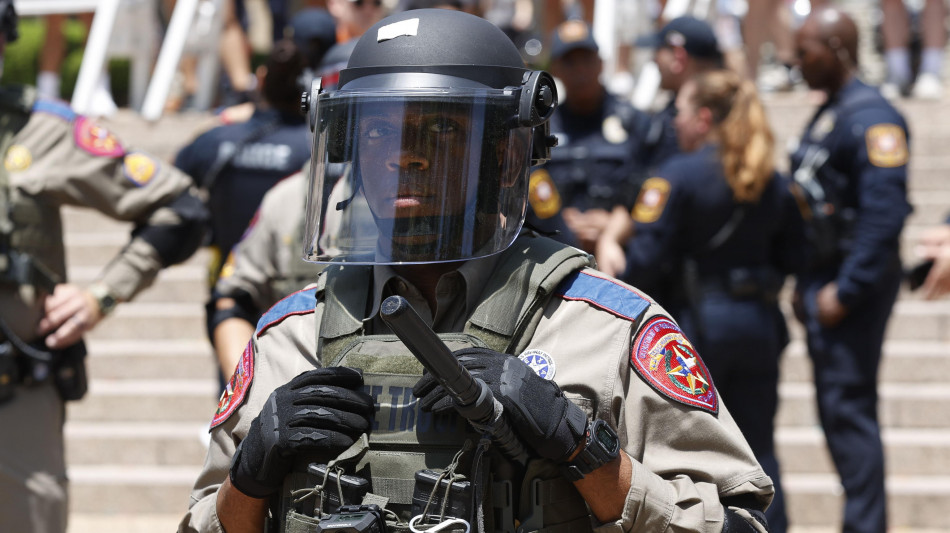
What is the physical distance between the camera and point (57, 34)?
10.2 metres

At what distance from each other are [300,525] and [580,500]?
49cm

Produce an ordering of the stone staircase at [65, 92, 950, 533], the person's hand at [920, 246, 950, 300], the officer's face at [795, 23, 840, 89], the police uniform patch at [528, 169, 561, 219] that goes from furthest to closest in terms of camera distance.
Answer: the stone staircase at [65, 92, 950, 533] → the officer's face at [795, 23, 840, 89] → the police uniform patch at [528, 169, 561, 219] → the person's hand at [920, 246, 950, 300]

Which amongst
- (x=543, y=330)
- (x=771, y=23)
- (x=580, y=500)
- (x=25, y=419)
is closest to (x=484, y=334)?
(x=543, y=330)

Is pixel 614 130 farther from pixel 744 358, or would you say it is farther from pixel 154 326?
pixel 154 326

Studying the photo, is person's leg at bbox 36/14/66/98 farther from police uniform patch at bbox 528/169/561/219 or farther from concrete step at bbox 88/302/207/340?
police uniform patch at bbox 528/169/561/219

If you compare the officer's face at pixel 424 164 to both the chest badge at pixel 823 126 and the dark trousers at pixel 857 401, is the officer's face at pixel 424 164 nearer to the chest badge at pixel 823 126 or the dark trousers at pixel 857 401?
the dark trousers at pixel 857 401

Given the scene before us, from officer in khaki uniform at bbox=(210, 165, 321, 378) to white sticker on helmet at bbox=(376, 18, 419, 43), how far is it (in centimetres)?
178

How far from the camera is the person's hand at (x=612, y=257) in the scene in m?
5.40

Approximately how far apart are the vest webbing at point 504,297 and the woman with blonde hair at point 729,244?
2845 mm

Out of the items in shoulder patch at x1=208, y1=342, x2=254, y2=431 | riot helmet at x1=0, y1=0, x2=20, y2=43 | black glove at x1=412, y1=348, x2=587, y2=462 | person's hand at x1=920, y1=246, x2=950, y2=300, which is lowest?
person's hand at x1=920, y1=246, x2=950, y2=300

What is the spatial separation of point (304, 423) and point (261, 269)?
84.0 inches

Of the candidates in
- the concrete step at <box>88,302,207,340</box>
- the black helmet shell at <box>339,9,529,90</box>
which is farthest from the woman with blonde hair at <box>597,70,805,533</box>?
the concrete step at <box>88,302,207,340</box>

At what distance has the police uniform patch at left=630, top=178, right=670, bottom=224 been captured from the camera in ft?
16.8

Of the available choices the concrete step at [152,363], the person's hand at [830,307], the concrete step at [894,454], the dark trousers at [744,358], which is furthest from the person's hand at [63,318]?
the concrete step at [894,454]
